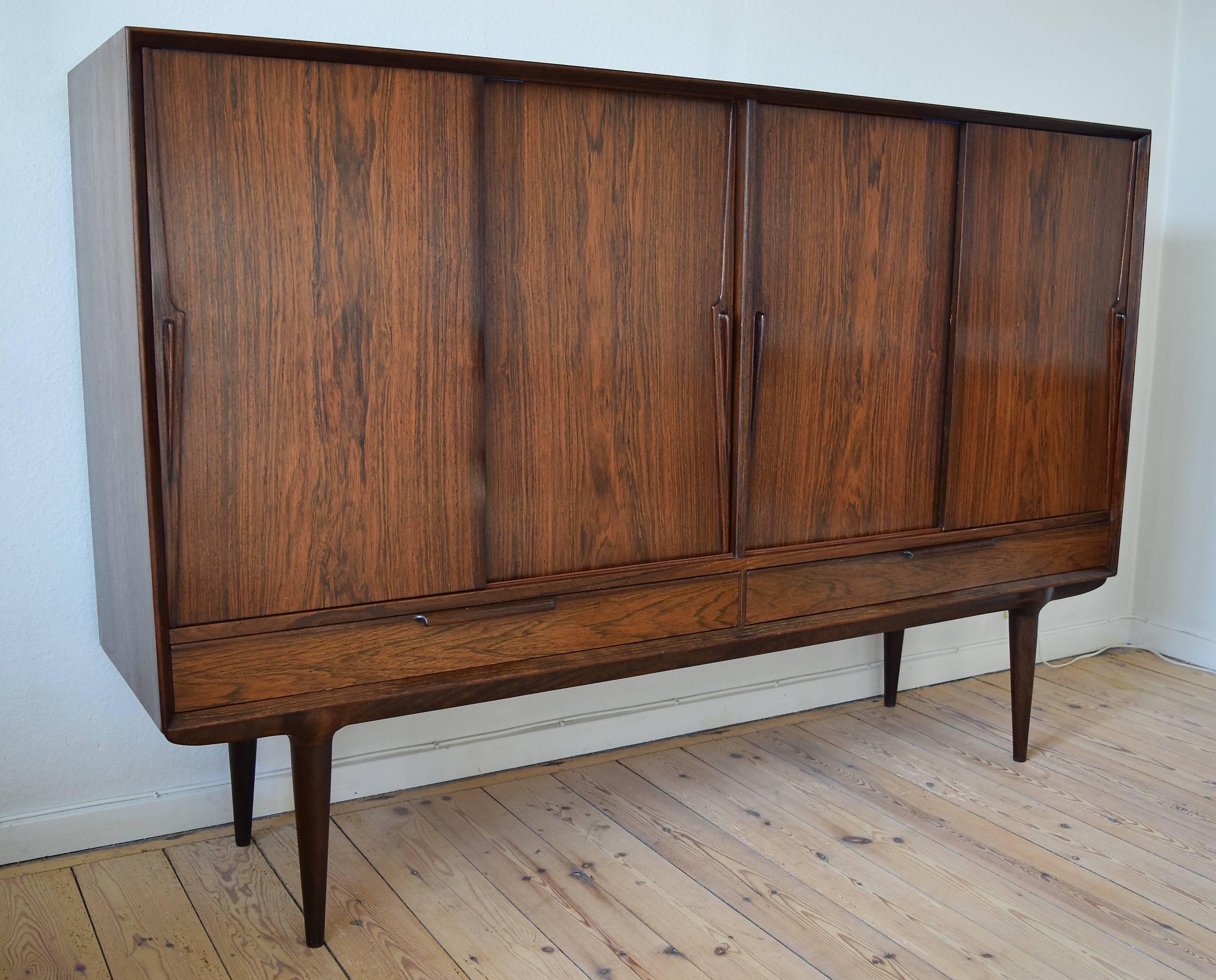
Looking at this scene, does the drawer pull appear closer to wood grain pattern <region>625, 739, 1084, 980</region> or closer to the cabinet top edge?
wood grain pattern <region>625, 739, 1084, 980</region>

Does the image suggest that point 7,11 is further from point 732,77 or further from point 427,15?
point 732,77

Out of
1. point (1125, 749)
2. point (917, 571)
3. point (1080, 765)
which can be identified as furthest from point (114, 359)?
point (1125, 749)

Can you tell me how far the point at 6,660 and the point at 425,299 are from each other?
3.58 feet

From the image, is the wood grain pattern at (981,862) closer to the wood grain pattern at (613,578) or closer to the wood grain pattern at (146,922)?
the wood grain pattern at (613,578)

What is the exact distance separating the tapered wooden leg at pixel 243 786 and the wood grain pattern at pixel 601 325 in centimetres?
67

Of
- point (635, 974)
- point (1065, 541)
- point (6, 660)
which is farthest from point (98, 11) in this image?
point (1065, 541)

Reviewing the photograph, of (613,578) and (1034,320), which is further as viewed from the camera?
(1034,320)

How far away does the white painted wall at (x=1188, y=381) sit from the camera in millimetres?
3154

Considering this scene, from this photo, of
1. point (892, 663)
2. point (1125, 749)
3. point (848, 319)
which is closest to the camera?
point (848, 319)

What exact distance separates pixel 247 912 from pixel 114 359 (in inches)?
39.0

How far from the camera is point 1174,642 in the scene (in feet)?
10.9

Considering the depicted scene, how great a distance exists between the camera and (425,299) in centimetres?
162

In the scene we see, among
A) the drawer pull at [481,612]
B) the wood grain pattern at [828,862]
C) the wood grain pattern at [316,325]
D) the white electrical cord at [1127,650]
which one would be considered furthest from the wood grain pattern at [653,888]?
the white electrical cord at [1127,650]

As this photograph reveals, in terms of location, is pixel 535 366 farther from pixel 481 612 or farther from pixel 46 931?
pixel 46 931
